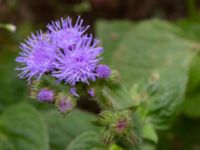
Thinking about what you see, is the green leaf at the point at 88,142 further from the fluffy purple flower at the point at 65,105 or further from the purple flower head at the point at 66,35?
the purple flower head at the point at 66,35

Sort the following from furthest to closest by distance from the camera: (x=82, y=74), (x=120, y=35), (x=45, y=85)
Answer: (x=120, y=35)
(x=45, y=85)
(x=82, y=74)

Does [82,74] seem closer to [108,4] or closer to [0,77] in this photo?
[0,77]

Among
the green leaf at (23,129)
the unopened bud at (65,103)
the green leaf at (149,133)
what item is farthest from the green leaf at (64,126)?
the unopened bud at (65,103)

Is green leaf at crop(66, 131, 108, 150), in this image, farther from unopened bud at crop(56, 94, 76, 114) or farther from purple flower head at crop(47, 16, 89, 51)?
purple flower head at crop(47, 16, 89, 51)

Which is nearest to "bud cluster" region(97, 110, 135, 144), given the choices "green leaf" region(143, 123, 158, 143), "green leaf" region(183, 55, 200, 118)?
"green leaf" region(143, 123, 158, 143)

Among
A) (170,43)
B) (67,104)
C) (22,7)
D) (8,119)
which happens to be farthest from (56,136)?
(22,7)

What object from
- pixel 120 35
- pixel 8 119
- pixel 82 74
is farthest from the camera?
pixel 120 35
